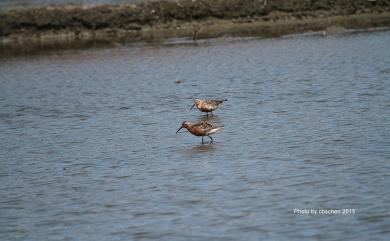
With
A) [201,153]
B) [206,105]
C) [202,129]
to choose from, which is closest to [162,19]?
[206,105]

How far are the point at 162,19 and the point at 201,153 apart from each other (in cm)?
2217

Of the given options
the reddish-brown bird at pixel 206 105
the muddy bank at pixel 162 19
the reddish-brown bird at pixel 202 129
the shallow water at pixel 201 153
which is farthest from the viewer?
the muddy bank at pixel 162 19

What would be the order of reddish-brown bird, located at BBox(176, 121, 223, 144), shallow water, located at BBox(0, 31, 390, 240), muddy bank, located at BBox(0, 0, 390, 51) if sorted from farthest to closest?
1. muddy bank, located at BBox(0, 0, 390, 51)
2. reddish-brown bird, located at BBox(176, 121, 223, 144)
3. shallow water, located at BBox(0, 31, 390, 240)

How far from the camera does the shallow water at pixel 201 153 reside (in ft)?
29.5

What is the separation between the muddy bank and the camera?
33531 mm

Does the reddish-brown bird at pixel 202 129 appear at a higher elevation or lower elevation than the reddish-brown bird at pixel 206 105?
higher

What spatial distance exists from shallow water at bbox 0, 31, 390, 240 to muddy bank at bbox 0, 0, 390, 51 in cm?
979

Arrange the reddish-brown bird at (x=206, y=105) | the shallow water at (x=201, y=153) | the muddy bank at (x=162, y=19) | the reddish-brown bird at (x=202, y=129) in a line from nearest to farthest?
the shallow water at (x=201, y=153) < the reddish-brown bird at (x=202, y=129) < the reddish-brown bird at (x=206, y=105) < the muddy bank at (x=162, y=19)

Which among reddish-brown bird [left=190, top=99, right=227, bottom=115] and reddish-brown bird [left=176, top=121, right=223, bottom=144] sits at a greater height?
reddish-brown bird [left=176, top=121, right=223, bottom=144]

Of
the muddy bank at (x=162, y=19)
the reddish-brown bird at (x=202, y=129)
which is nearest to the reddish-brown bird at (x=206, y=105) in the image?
the reddish-brown bird at (x=202, y=129)

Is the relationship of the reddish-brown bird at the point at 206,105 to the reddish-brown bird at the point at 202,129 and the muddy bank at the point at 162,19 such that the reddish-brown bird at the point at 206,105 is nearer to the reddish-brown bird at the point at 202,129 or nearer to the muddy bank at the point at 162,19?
the reddish-brown bird at the point at 202,129

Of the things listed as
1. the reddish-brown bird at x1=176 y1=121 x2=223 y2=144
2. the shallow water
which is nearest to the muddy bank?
the shallow water

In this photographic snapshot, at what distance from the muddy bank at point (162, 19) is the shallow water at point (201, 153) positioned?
9793 millimetres

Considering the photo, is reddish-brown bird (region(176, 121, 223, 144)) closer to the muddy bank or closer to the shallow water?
the shallow water
